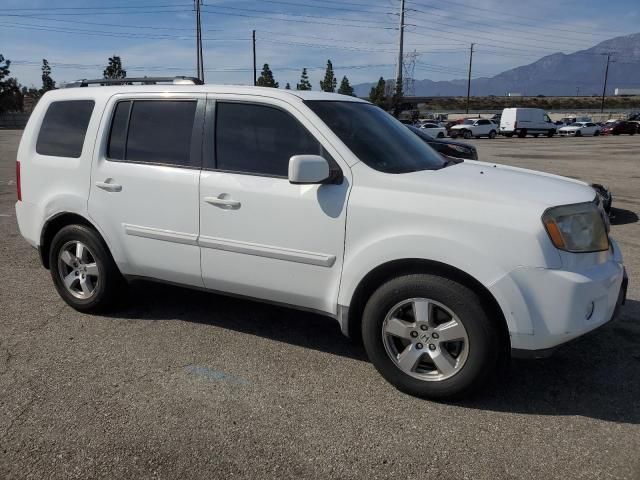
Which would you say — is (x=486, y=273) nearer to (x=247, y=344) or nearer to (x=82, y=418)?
(x=247, y=344)

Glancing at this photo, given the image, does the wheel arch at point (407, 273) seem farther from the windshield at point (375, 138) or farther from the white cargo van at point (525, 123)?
the white cargo van at point (525, 123)

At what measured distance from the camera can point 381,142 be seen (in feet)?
12.4

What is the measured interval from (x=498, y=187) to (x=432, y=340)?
974 millimetres

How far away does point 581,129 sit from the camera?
156ft

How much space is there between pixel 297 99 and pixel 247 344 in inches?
70.2

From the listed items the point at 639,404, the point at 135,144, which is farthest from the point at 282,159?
the point at 639,404

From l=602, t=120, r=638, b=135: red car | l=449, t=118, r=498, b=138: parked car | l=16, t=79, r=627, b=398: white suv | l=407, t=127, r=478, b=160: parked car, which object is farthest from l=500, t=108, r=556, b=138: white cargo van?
l=16, t=79, r=627, b=398: white suv

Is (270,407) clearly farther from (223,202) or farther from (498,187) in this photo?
(498,187)

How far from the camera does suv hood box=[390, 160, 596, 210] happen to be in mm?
3100

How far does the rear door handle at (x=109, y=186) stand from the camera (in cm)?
415

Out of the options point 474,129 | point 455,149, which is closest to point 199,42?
point 474,129

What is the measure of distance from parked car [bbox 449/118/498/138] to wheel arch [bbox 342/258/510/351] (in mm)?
42686

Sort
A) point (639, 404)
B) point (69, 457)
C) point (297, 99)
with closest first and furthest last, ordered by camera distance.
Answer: point (69, 457) → point (639, 404) → point (297, 99)

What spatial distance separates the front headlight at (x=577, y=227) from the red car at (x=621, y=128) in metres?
52.1
